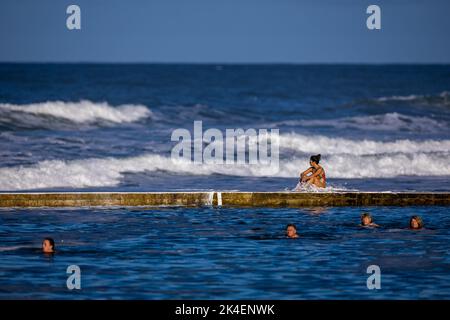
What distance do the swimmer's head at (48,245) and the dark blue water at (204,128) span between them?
1047 cm

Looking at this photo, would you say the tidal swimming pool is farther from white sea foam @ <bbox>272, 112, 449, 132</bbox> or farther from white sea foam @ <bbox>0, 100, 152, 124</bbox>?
white sea foam @ <bbox>272, 112, 449, 132</bbox>

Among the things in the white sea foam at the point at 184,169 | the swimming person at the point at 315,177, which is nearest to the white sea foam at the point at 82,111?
the white sea foam at the point at 184,169

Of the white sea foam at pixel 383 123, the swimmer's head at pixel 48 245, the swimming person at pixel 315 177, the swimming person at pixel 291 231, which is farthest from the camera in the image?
the white sea foam at pixel 383 123

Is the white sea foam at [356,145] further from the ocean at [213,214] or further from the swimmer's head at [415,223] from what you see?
the swimmer's head at [415,223]

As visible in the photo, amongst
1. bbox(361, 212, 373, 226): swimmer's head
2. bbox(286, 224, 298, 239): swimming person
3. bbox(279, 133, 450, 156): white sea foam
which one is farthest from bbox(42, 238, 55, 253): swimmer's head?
bbox(279, 133, 450, 156): white sea foam

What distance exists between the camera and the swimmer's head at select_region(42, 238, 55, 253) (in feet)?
60.9

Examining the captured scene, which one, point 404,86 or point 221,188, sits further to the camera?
point 404,86

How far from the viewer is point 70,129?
47.2 m

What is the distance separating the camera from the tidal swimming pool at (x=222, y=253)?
16125mm

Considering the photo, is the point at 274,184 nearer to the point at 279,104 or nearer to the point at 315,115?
the point at 315,115
